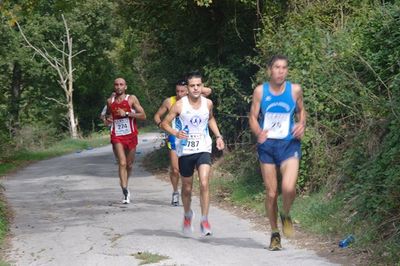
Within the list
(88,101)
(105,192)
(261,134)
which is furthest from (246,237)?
(88,101)

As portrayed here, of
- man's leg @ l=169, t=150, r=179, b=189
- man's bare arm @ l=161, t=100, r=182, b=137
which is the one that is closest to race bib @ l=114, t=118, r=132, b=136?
man's leg @ l=169, t=150, r=179, b=189

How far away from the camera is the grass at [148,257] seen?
313 inches

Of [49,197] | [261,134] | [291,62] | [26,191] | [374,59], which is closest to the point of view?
[261,134]

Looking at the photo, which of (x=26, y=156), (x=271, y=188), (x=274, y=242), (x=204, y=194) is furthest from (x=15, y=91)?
(x=274, y=242)

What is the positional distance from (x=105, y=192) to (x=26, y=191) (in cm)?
228

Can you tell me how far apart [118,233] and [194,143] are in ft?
5.85

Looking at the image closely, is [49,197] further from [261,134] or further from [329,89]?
[261,134]

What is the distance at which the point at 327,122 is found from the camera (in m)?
11.3

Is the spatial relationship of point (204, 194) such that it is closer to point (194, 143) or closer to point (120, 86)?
point (194, 143)

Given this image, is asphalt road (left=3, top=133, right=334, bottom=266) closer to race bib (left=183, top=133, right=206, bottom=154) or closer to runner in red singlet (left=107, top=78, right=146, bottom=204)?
runner in red singlet (left=107, top=78, right=146, bottom=204)

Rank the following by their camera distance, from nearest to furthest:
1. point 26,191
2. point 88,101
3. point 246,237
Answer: point 246,237 → point 26,191 → point 88,101

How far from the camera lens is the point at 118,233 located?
10.1m

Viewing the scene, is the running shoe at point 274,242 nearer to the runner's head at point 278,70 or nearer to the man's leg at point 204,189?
the man's leg at point 204,189

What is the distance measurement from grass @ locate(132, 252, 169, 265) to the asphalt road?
94 millimetres
